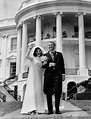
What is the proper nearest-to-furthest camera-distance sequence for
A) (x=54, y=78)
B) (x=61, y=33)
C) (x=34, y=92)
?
1. (x=54, y=78)
2. (x=34, y=92)
3. (x=61, y=33)

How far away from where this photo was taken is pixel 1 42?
39281 millimetres

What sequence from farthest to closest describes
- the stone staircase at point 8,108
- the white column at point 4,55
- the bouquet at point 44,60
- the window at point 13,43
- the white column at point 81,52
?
the window at point 13,43 < the white column at point 4,55 < the white column at point 81,52 < the stone staircase at point 8,108 < the bouquet at point 44,60

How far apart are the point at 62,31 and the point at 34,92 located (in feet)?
80.5

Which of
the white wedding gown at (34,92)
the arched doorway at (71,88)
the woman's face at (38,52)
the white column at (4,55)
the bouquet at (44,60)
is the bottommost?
the arched doorway at (71,88)

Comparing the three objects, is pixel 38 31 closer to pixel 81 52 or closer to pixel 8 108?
pixel 81 52

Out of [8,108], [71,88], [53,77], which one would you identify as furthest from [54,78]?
[71,88]

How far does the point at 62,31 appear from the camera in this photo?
3100 centimetres

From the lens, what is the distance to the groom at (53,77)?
6672 mm

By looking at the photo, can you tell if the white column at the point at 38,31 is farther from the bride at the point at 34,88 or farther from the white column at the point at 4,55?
the bride at the point at 34,88

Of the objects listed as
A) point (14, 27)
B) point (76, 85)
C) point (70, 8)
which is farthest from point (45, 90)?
point (14, 27)

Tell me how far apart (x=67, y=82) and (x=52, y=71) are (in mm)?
20645

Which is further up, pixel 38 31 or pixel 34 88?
pixel 38 31

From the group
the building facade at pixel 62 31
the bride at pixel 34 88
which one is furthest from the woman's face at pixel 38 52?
the building facade at pixel 62 31

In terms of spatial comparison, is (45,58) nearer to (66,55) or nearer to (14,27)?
(66,55)
